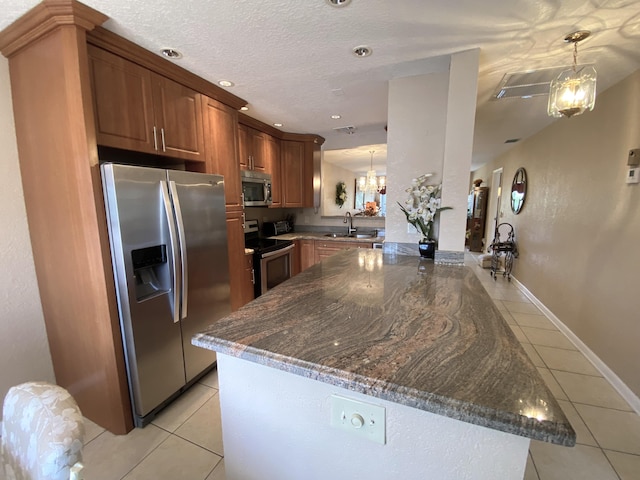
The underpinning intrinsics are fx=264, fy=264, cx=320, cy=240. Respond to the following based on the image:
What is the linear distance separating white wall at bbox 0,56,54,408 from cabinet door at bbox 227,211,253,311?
1.31m

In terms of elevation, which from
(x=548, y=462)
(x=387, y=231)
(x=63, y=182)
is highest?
(x=63, y=182)

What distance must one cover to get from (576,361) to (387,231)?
2.03m

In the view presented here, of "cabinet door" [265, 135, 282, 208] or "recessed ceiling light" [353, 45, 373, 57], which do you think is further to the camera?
"cabinet door" [265, 135, 282, 208]

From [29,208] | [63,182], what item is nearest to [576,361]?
[63,182]

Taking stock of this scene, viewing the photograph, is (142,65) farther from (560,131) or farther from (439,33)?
(560,131)

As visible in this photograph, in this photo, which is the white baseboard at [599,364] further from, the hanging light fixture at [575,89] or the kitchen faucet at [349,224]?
the kitchen faucet at [349,224]

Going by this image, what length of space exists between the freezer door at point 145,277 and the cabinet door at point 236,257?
832 mm

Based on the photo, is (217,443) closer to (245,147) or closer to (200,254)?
(200,254)

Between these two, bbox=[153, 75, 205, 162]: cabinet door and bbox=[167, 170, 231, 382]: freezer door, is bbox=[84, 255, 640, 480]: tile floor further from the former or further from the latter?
bbox=[153, 75, 205, 162]: cabinet door

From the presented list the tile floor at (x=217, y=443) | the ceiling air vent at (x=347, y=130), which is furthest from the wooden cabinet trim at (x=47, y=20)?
the ceiling air vent at (x=347, y=130)

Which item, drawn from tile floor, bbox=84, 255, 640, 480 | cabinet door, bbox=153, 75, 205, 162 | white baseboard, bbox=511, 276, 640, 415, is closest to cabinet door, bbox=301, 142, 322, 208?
cabinet door, bbox=153, 75, 205, 162

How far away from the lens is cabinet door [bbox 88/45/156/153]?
146cm

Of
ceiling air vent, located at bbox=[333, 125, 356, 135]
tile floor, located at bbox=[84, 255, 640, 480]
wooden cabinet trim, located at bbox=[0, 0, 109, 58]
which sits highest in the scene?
ceiling air vent, located at bbox=[333, 125, 356, 135]

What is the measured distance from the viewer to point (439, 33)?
4.94ft
